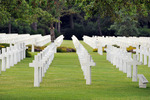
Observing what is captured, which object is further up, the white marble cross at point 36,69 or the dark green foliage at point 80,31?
the white marble cross at point 36,69

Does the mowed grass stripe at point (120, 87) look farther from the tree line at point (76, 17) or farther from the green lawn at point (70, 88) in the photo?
the tree line at point (76, 17)

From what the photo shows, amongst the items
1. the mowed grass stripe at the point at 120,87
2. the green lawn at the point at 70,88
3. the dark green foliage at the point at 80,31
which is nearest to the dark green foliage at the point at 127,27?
the dark green foliage at the point at 80,31

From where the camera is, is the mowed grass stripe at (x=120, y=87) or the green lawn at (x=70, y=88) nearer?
the green lawn at (x=70, y=88)

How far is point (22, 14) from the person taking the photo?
2481 cm

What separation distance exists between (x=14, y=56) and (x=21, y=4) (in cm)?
293

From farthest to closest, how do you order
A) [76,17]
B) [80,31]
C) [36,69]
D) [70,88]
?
[76,17] → [80,31] → [36,69] → [70,88]

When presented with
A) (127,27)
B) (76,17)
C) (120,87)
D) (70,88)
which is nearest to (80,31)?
(76,17)

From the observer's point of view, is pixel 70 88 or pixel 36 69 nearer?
pixel 70 88

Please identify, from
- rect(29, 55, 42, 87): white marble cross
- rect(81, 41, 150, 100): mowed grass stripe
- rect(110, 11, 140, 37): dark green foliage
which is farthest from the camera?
rect(110, 11, 140, 37): dark green foliage

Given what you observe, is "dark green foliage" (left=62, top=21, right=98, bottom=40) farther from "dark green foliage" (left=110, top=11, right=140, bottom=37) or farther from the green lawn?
the green lawn

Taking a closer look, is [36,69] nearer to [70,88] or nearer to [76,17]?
[70,88]

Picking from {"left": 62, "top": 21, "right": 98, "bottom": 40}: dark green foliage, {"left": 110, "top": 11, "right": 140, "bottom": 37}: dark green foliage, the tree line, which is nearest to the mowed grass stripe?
the tree line

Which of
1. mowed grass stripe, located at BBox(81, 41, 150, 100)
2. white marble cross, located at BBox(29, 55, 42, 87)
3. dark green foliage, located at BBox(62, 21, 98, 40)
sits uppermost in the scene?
white marble cross, located at BBox(29, 55, 42, 87)

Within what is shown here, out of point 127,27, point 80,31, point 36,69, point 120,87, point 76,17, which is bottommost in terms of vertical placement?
point 80,31
